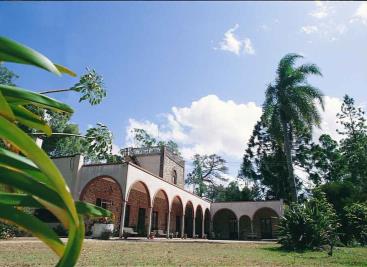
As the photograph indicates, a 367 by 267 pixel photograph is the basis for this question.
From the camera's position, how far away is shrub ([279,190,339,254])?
12266 millimetres

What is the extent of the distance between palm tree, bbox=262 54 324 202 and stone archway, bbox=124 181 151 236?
1057 cm

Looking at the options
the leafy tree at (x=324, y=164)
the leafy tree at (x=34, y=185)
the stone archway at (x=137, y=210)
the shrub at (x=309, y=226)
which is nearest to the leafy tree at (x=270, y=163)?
the leafy tree at (x=324, y=164)

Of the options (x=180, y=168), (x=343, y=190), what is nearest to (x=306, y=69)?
(x=343, y=190)

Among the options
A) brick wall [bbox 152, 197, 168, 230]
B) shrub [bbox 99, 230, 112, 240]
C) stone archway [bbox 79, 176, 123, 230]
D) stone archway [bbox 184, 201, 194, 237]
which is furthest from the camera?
stone archway [bbox 184, 201, 194, 237]

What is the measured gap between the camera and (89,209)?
97 centimetres

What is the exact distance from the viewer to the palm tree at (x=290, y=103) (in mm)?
22766

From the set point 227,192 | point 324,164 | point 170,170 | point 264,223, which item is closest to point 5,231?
point 170,170

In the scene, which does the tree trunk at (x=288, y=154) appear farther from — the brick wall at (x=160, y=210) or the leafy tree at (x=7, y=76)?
the leafy tree at (x=7, y=76)

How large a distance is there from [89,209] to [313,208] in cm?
1338

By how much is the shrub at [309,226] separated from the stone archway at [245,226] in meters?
20.0

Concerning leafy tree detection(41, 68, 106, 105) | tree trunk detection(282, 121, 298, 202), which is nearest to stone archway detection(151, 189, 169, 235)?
tree trunk detection(282, 121, 298, 202)

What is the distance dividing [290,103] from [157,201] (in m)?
13.8

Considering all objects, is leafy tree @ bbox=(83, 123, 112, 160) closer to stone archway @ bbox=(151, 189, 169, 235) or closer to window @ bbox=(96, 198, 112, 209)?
window @ bbox=(96, 198, 112, 209)

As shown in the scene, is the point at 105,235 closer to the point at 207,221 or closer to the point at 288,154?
the point at 288,154
